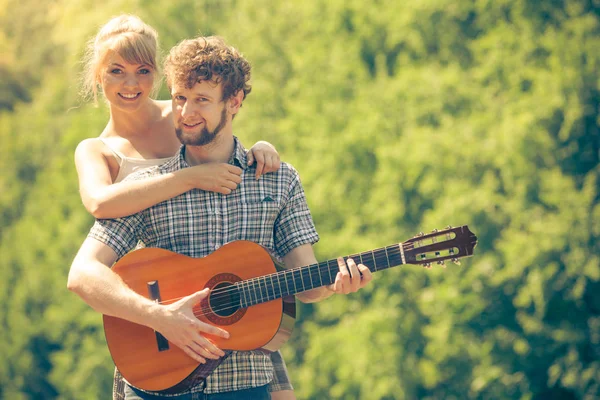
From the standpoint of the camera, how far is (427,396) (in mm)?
11656

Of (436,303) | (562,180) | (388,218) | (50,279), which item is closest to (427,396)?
(436,303)

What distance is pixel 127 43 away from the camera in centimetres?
406

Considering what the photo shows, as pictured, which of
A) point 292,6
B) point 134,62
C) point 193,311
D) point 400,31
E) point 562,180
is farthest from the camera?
point 292,6

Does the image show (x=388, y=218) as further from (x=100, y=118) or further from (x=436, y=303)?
(x=100, y=118)

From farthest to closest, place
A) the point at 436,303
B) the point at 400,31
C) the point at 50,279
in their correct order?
the point at 50,279, the point at 400,31, the point at 436,303

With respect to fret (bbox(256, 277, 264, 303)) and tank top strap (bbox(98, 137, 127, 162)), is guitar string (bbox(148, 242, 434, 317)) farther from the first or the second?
tank top strap (bbox(98, 137, 127, 162))

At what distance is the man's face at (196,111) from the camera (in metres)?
3.52

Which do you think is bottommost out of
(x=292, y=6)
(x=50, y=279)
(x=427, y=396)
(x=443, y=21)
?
(x=427, y=396)

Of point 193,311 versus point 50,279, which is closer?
point 193,311

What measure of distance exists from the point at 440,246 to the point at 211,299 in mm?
840

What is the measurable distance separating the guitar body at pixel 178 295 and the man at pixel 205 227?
7 centimetres

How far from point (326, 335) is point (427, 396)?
1429mm

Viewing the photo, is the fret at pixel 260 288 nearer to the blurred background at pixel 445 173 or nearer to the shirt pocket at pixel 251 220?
the shirt pocket at pixel 251 220

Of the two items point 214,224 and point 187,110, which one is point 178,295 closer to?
point 214,224
